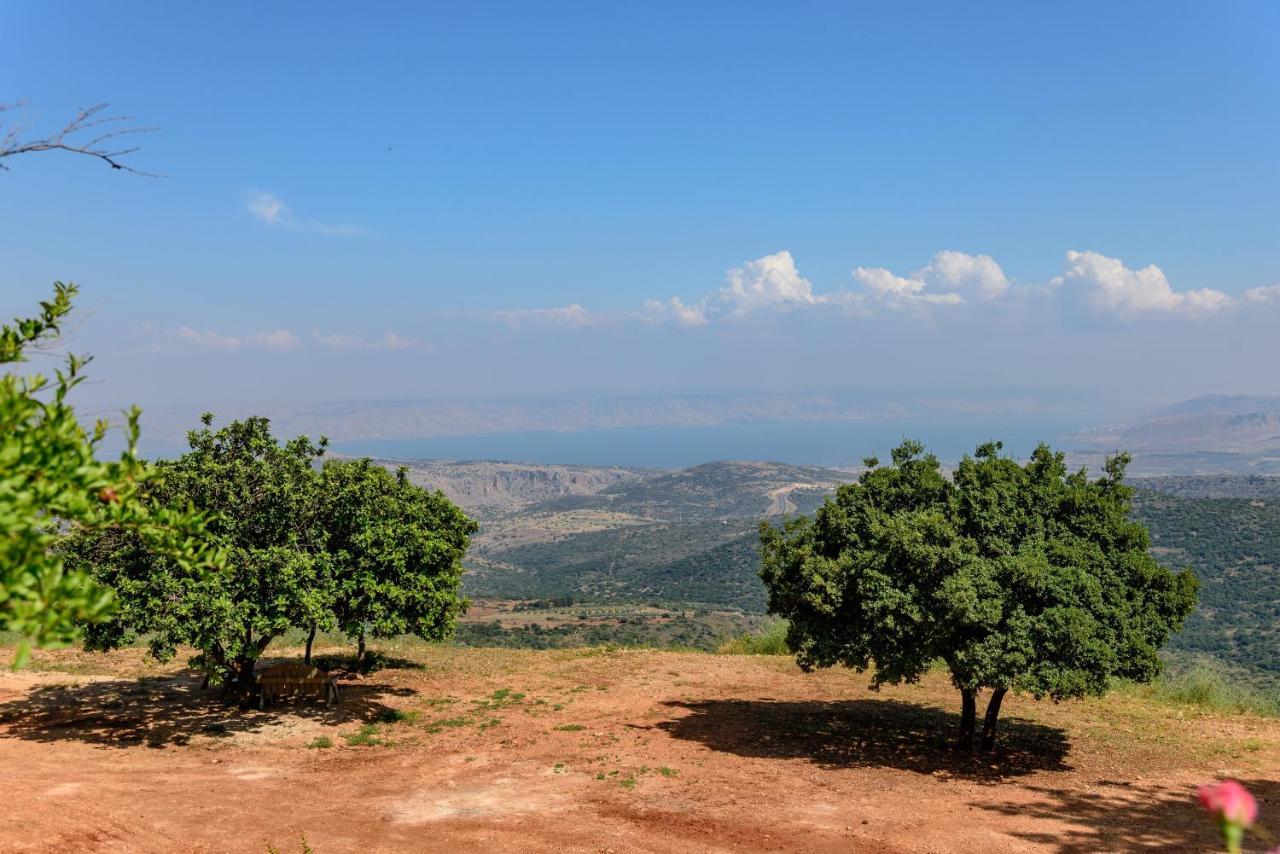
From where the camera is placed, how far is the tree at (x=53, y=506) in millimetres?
4824

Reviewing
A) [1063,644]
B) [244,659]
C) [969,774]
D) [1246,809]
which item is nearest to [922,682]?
[969,774]

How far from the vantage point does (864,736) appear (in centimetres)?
2205

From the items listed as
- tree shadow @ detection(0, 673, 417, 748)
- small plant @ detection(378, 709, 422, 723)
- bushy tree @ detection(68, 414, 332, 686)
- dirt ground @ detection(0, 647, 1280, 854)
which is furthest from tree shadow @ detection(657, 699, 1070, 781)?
bushy tree @ detection(68, 414, 332, 686)

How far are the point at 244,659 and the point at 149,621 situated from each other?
4.04 m

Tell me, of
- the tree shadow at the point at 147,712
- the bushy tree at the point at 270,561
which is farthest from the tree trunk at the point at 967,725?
the tree shadow at the point at 147,712

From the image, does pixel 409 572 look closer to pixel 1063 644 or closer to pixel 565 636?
pixel 1063 644

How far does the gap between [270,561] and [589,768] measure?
9.56 meters

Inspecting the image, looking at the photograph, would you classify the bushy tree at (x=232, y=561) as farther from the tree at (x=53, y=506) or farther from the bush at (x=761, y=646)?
the bush at (x=761, y=646)

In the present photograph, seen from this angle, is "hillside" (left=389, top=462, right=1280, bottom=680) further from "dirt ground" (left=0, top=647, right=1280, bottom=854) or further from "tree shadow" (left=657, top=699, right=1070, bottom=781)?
"tree shadow" (left=657, top=699, right=1070, bottom=781)

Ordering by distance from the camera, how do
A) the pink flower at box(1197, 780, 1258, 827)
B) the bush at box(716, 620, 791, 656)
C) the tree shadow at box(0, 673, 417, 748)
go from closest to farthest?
the pink flower at box(1197, 780, 1258, 827)
the tree shadow at box(0, 673, 417, 748)
the bush at box(716, 620, 791, 656)

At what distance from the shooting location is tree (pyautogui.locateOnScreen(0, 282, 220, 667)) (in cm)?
482

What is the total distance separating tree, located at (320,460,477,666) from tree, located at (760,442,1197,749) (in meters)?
9.58

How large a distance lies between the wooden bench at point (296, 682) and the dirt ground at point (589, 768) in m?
0.92

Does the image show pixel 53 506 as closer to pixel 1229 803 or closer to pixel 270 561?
pixel 1229 803
